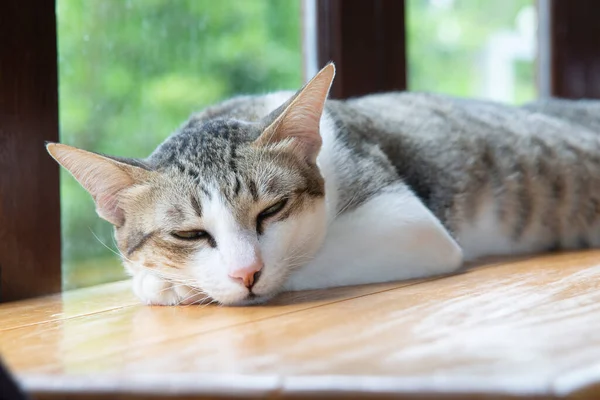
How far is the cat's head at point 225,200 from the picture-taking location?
1.54 meters

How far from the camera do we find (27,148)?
186cm

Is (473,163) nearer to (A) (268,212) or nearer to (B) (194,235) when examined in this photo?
(A) (268,212)

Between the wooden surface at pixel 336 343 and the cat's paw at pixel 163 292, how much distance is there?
0.12ft

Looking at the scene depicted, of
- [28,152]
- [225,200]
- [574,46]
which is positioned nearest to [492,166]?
[225,200]

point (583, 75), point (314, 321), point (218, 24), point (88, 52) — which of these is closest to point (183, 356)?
point (314, 321)

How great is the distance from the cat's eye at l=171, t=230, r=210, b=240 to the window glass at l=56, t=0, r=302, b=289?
65cm

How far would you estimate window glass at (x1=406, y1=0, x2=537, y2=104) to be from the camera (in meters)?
3.06

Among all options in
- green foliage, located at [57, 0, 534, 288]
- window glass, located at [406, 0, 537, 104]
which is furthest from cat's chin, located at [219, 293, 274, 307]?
window glass, located at [406, 0, 537, 104]

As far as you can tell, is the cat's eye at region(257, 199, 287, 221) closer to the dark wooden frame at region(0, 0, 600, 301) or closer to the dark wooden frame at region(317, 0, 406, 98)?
the dark wooden frame at region(0, 0, 600, 301)

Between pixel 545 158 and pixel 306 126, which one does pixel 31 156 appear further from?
pixel 545 158

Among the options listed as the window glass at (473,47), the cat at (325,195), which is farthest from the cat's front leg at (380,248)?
the window glass at (473,47)

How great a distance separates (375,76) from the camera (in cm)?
285

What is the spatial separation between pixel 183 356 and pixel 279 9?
5.87ft

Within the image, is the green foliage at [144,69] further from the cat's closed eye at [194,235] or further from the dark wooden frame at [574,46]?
the dark wooden frame at [574,46]
